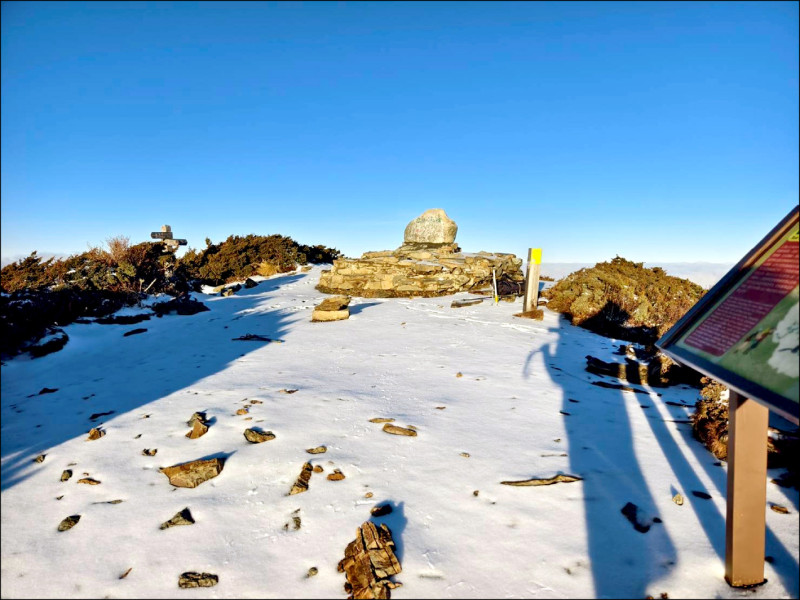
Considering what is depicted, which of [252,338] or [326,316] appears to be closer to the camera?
[252,338]

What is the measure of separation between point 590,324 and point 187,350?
366 inches

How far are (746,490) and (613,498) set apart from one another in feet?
3.34

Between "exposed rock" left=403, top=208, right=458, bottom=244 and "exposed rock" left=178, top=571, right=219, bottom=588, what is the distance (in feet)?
50.7

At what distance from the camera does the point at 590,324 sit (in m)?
10.1

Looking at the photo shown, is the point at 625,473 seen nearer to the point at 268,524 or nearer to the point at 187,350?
the point at 268,524

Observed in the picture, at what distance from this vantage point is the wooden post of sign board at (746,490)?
2.12 meters

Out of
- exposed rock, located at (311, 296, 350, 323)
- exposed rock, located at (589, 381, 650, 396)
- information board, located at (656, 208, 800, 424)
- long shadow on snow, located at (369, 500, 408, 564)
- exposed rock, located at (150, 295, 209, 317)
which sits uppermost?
information board, located at (656, 208, 800, 424)

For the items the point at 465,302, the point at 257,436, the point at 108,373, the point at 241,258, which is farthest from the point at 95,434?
the point at 241,258

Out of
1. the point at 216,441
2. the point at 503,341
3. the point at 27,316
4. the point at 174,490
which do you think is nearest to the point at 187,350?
the point at 27,316

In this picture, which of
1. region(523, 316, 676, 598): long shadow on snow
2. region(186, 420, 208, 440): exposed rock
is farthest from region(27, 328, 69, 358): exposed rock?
region(523, 316, 676, 598): long shadow on snow

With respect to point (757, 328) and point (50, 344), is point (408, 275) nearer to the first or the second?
point (50, 344)

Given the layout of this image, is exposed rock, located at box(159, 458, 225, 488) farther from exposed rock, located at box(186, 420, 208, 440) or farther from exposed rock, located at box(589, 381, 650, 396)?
exposed rock, located at box(589, 381, 650, 396)

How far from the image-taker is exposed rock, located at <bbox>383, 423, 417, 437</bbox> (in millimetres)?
3926

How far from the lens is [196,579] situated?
222cm
